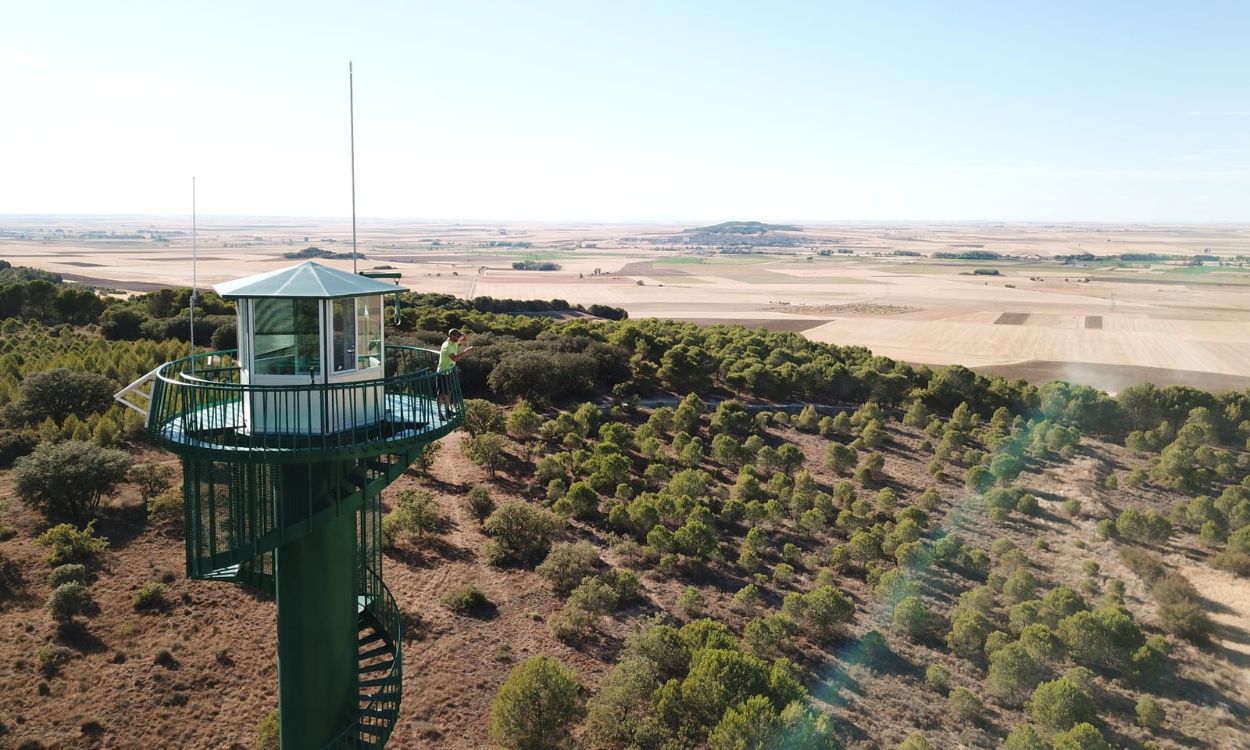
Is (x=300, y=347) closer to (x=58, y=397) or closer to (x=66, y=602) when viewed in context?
(x=66, y=602)

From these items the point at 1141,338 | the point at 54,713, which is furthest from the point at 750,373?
the point at 1141,338

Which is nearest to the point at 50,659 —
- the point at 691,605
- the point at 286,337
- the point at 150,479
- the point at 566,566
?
Answer: the point at 150,479

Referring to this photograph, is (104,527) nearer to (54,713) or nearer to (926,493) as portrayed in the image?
(54,713)

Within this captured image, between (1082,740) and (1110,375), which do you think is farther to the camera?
(1110,375)

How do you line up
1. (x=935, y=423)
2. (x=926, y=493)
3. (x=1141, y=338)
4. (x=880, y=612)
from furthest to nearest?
(x=1141, y=338) < (x=935, y=423) < (x=926, y=493) < (x=880, y=612)

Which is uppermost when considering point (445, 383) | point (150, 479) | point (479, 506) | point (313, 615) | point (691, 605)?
point (445, 383)

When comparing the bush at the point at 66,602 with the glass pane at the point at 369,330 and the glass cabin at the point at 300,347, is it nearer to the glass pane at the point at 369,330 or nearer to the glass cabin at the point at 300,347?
the glass cabin at the point at 300,347
